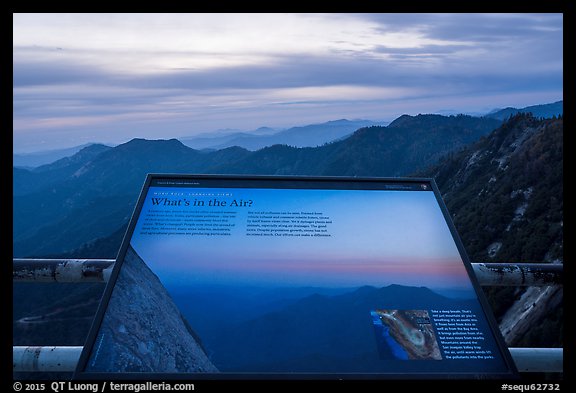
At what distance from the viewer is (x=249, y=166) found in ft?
432

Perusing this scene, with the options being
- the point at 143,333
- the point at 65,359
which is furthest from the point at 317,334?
the point at 65,359

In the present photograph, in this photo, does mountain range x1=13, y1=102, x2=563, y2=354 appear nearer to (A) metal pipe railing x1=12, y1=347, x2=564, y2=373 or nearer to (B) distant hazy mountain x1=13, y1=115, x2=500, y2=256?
(B) distant hazy mountain x1=13, y1=115, x2=500, y2=256

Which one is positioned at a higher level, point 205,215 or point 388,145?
point 205,215

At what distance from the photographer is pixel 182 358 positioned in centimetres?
288

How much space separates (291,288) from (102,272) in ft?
4.53

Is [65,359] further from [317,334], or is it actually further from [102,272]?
[317,334]

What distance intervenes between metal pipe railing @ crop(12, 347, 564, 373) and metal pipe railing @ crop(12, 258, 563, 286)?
507 millimetres

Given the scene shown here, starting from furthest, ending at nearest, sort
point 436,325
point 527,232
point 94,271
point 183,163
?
point 183,163 < point 527,232 < point 94,271 < point 436,325

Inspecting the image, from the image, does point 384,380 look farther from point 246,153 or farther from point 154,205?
point 246,153

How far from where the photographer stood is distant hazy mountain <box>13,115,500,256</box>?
10294 cm

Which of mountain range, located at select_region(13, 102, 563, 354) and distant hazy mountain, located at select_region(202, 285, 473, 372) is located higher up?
distant hazy mountain, located at select_region(202, 285, 473, 372)

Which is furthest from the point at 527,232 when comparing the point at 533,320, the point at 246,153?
the point at 246,153

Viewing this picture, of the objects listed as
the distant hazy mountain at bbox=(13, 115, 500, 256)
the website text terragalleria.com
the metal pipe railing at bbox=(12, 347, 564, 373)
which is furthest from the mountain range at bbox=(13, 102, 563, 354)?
the website text terragalleria.com
